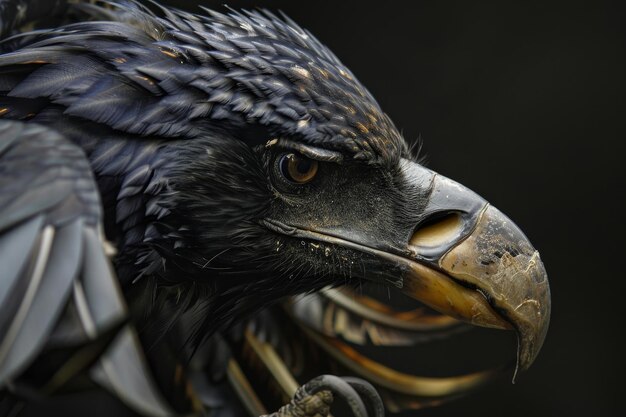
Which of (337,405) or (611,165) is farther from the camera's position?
(611,165)

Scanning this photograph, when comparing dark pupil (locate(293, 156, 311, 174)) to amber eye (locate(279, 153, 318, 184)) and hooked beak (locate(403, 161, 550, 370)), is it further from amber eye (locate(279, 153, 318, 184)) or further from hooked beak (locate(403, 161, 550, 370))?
hooked beak (locate(403, 161, 550, 370))

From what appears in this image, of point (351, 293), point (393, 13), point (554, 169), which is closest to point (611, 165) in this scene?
point (554, 169)

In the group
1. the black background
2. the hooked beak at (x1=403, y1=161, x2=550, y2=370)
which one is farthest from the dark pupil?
the black background

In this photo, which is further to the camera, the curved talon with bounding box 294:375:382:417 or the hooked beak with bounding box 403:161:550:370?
the curved talon with bounding box 294:375:382:417

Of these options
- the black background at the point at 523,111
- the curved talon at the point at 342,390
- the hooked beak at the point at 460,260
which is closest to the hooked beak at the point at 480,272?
the hooked beak at the point at 460,260

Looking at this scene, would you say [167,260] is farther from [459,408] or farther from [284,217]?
[459,408]

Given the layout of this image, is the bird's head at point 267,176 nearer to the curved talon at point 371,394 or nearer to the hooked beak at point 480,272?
the hooked beak at point 480,272

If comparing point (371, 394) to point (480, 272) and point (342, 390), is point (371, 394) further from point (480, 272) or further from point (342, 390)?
point (480, 272)

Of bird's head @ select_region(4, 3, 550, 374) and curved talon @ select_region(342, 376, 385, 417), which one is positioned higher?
bird's head @ select_region(4, 3, 550, 374)

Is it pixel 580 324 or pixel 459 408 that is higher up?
pixel 580 324
